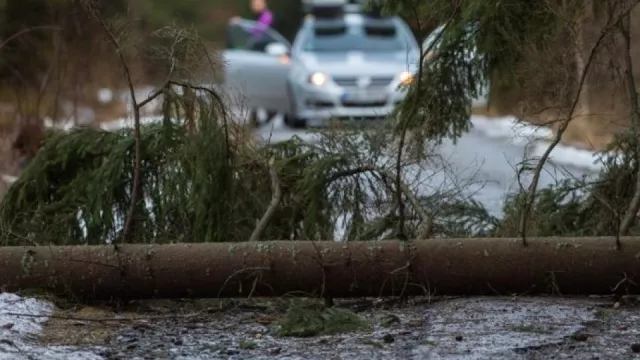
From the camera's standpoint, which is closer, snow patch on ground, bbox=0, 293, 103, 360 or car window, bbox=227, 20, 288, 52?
snow patch on ground, bbox=0, 293, 103, 360

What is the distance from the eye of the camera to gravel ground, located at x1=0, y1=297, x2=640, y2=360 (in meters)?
6.19

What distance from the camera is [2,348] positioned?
6.18 m

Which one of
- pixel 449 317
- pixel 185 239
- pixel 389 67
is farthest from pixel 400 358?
pixel 389 67

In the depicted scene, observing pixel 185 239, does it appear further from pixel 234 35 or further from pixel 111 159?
pixel 234 35

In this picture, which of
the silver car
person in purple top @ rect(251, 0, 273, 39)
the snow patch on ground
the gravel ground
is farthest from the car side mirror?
the snow patch on ground

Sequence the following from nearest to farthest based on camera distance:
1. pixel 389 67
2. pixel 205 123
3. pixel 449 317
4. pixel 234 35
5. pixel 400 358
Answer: pixel 400 358, pixel 449 317, pixel 205 123, pixel 389 67, pixel 234 35

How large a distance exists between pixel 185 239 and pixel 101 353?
2042 mm

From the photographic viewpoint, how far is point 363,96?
62.7ft

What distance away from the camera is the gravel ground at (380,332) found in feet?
20.3

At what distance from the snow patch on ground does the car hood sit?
1259 centimetres

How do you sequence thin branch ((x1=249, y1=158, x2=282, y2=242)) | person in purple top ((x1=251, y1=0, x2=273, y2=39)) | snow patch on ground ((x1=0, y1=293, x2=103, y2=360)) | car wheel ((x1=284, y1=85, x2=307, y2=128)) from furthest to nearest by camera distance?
person in purple top ((x1=251, y1=0, x2=273, y2=39)), car wheel ((x1=284, y1=85, x2=307, y2=128)), thin branch ((x1=249, y1=158, x2=282, y2=242)), snow patch on ground ((x1=0, y1=293, x2=103, y2=360))

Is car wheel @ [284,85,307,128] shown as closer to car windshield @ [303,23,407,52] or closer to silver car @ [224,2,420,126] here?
silver car @ [224,2,420,126]

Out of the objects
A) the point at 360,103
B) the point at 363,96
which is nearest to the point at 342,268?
the point at 360,103

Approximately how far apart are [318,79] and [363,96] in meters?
0.76
